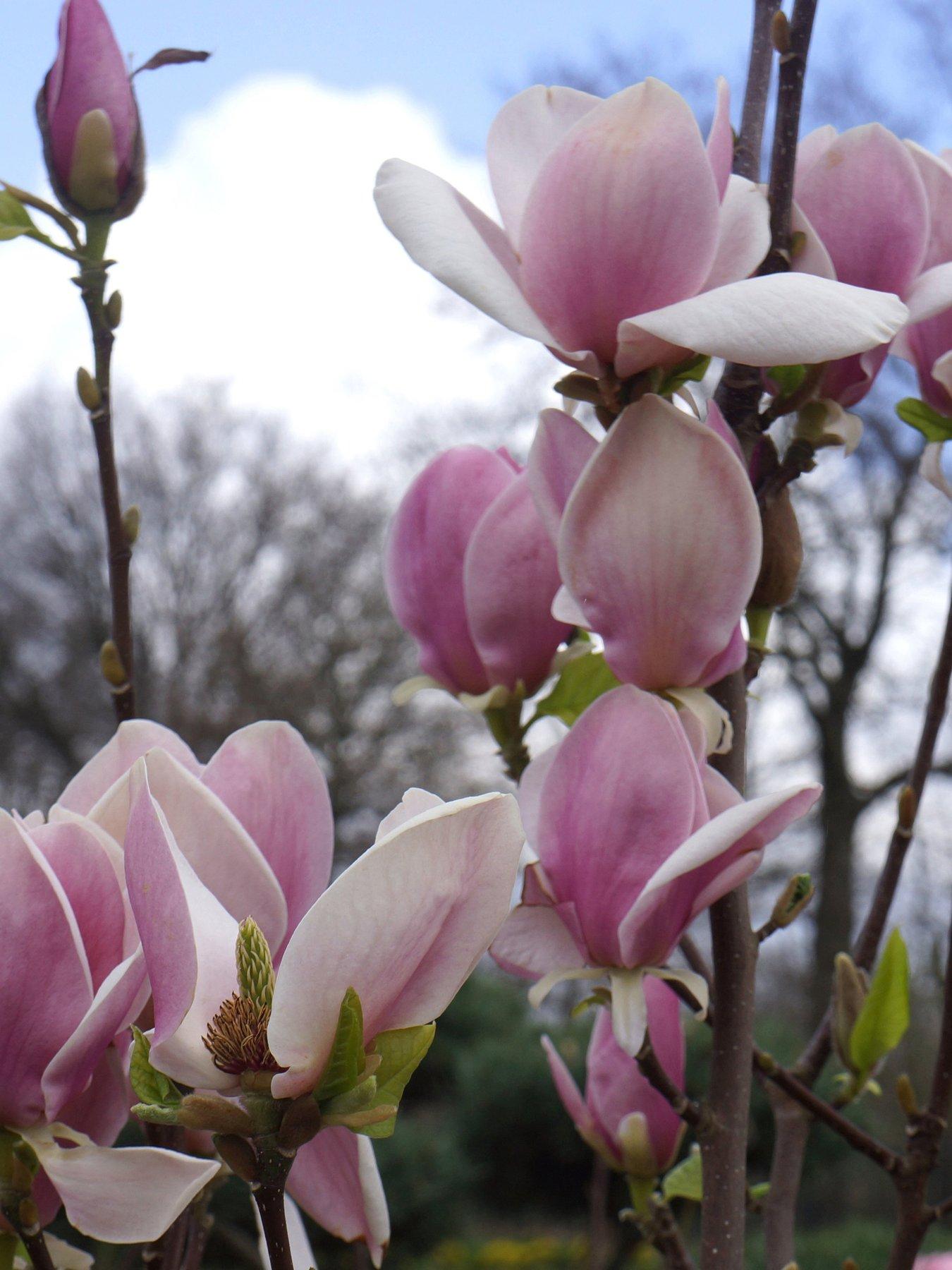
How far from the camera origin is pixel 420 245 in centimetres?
37

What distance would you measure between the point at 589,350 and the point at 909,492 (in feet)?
28.6

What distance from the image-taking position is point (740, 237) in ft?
1.31

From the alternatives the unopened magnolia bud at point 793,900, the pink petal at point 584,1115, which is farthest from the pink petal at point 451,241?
the pink petal at point 584,1115

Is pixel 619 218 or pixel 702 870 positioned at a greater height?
pixel 619 218

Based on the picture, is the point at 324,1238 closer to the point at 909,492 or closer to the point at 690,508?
the point at 690,508

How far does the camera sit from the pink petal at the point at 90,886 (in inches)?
12.8

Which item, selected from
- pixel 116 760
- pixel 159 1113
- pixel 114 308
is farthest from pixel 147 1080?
pixel 114 308

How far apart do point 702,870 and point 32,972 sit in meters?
0.19

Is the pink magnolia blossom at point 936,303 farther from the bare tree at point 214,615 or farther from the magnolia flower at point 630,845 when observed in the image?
the bare tree at point 214,615

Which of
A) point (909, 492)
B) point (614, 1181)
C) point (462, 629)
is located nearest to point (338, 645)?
point (909, 492)

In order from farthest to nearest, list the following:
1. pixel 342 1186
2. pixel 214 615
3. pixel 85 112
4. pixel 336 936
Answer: pixel 214 615, pixel 85 112, pixel 342 1186, pixel 336 936

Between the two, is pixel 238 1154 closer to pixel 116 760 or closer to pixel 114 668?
pixel 116 760

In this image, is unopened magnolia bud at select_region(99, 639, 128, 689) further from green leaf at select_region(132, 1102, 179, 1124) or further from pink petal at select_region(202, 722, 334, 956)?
green leaf at select_region(132, 1102, 179, 1124)

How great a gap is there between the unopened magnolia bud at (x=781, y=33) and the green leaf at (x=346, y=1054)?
0.39 meters
